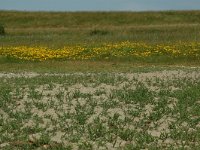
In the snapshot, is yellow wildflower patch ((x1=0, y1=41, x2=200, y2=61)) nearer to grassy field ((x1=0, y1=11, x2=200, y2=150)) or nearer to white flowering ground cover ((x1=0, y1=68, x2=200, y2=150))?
grassy field ((x1=0, y1=11, x2=200, y2=150))

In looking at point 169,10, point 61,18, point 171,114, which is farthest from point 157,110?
point 169,10

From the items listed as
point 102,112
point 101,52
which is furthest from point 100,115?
point 101,52

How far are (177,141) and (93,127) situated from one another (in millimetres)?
1836

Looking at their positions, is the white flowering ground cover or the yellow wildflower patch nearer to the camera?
the white flowering ground cover

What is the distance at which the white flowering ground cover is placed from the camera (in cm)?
988

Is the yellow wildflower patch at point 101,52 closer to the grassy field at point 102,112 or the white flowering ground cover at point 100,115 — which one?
the grassy field at point 102,112

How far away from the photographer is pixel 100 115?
11508 mm

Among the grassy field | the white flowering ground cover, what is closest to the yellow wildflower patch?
the grassy field

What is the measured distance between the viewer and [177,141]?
392 inches

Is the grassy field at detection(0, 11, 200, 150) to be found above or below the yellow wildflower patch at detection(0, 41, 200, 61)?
above

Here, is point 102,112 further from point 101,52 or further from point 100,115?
point 101,52

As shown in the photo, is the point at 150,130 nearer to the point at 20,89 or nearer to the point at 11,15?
the point at 20,89

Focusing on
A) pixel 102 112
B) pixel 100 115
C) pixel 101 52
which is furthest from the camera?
pixel 101 52

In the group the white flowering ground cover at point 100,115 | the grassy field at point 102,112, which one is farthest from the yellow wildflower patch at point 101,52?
the white flowering ground cover at point 100,115
